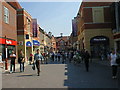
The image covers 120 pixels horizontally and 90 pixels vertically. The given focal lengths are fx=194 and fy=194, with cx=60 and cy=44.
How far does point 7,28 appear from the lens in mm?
21672

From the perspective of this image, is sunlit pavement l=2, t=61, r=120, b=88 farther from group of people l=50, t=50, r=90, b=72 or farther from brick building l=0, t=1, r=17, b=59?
brick building l=0, t=1, r=17, b=59

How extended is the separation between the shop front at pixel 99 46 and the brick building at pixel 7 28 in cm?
1041

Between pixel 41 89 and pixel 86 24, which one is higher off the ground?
pixel 86 24

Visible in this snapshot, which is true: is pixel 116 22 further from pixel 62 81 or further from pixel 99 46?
pixel 62 81

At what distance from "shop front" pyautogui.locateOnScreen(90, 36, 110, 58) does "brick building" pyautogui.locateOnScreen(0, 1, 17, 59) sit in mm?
10409

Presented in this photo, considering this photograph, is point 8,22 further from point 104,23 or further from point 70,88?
point 70,88

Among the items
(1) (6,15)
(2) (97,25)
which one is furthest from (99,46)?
(1) (6,15)

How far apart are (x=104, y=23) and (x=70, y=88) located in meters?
19.4

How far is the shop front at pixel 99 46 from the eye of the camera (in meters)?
25.9

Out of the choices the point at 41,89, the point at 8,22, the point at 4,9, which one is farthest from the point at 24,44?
the point at 41,89

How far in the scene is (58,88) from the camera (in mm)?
7777

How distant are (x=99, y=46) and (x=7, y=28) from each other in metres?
12.3

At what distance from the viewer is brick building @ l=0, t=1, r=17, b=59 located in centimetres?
1997

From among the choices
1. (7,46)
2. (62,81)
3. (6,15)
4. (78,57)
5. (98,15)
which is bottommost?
(62,81)
